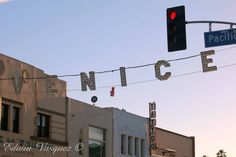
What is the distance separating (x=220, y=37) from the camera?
23.3 meters

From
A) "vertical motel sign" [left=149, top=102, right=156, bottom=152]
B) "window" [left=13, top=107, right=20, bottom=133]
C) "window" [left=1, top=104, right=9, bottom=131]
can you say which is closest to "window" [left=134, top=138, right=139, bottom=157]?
"vertical motel sign" [left=149, top=102, right=156, bottom=152]

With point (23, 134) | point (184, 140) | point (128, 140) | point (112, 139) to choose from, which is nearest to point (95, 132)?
point (112, 139)

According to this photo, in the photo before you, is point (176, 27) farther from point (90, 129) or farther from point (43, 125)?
point (90, 129)

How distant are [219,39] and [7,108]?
1520cm

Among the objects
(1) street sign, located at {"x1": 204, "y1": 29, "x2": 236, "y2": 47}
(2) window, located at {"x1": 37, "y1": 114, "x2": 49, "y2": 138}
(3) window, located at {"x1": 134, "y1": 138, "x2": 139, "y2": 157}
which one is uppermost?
(1) street sign, located at {"x1": 204, "y1": 29, "x2": 236, "y2": 47}

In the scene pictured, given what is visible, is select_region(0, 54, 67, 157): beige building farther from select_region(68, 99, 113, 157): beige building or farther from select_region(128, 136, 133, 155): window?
select_region(128, 136, 133, 155): window

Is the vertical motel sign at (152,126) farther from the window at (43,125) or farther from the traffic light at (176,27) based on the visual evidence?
the traffic light at (176,27)

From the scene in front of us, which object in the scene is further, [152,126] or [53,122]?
[152,126]

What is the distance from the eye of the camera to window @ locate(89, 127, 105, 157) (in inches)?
1631

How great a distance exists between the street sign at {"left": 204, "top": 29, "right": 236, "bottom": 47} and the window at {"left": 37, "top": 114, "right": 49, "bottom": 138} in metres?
16.2

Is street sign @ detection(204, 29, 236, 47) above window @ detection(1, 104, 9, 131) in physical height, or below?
above

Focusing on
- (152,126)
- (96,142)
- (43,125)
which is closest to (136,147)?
(152,126)

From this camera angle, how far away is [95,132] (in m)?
42.1

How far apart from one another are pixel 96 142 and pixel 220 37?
20.3 m
